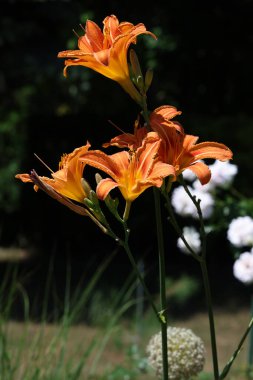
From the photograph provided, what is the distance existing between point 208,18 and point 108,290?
11.7ft

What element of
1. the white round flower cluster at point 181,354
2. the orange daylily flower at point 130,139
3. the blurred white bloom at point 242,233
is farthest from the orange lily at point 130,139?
the blurred white bloom at point 242,233

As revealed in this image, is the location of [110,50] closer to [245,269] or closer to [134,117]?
[245,269]

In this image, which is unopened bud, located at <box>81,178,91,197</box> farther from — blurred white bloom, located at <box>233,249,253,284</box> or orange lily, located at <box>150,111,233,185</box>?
blurred white bloom, located at <box>233,249,253,284</box>

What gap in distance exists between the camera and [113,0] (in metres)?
9.29

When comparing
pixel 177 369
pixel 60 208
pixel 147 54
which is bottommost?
pixel 177 369

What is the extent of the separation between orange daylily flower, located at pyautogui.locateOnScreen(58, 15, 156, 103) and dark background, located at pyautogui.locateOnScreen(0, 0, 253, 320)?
6333 mm

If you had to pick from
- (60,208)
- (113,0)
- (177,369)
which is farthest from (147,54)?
(177,369)

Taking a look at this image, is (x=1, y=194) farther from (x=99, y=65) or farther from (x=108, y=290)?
(x=99, y=65)

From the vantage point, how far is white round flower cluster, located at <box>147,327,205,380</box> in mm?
2430

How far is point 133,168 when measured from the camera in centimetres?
173

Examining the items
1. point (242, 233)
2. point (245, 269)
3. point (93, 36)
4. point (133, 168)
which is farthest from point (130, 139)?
point (242, 233)

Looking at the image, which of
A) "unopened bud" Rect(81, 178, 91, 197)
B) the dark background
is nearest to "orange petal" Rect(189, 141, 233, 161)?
"unopened bud" Rect(81, 178, 91, 197)

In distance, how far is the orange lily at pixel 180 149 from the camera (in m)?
1.75

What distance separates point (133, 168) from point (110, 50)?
9.9 inches
